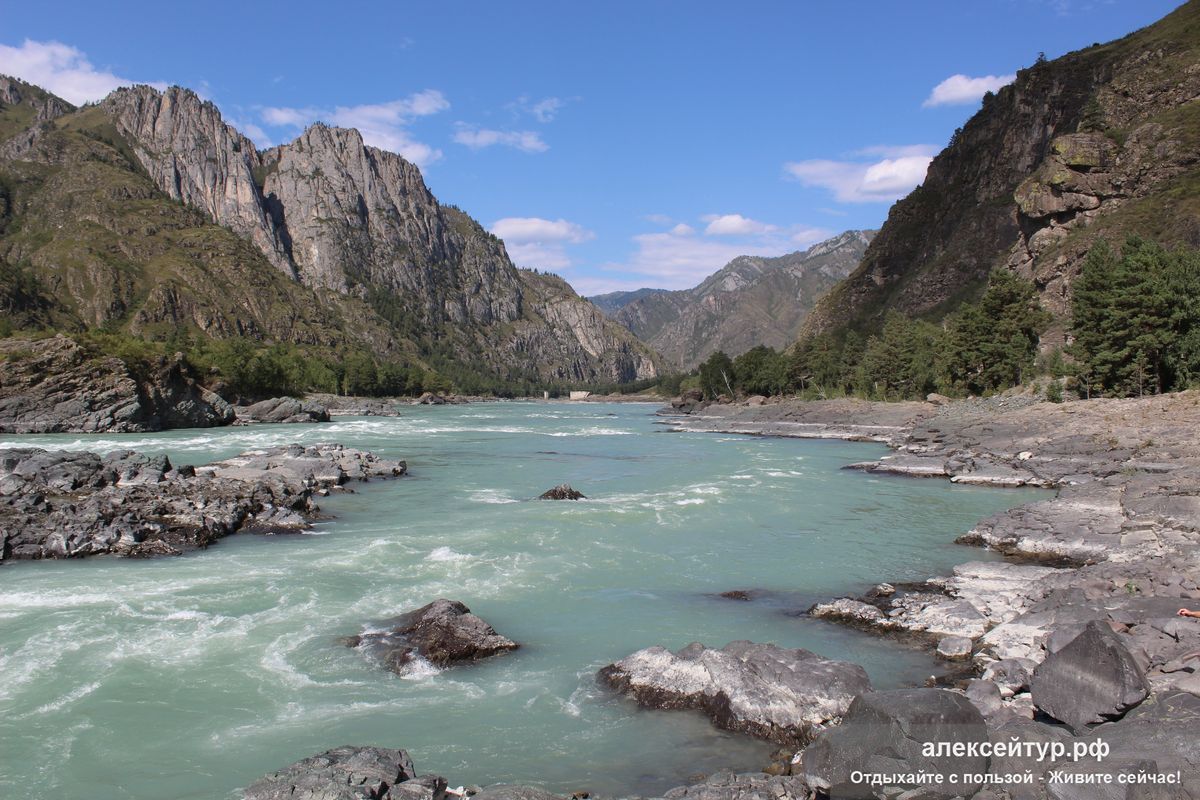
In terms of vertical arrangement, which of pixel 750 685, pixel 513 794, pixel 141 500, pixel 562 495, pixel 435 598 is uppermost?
pixel 141 500

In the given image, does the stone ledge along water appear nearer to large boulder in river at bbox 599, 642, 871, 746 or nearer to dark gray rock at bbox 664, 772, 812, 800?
large boulder in river at bbox 599, 642, 871, 746

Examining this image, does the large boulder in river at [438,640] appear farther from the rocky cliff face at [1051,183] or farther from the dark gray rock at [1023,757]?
the rocky cliff face at [1051,183]

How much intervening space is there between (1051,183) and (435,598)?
107m

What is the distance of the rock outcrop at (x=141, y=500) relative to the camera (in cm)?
2112

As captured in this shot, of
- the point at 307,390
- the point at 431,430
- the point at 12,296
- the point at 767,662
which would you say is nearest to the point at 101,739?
the point at 767,662

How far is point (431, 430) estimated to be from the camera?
78125 mm

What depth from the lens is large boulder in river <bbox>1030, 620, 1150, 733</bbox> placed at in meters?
8.54

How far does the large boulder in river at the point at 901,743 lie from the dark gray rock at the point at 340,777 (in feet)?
15.9

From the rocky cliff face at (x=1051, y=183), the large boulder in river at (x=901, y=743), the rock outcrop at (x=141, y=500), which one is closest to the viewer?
the large boulder in river at (x=901, y=743)

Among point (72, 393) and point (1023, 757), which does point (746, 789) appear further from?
point (72, 393)

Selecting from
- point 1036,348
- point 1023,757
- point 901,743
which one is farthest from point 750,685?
point 1036,348

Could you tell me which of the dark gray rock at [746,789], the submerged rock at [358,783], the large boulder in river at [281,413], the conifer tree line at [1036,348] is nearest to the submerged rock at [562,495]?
the submerged rock at [358,783]

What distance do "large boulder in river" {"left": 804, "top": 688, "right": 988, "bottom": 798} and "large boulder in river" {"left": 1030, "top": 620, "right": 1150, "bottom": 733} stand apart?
1.77 metres

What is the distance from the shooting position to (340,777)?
8141 millimetres
